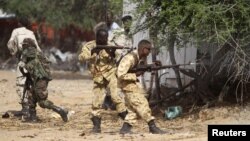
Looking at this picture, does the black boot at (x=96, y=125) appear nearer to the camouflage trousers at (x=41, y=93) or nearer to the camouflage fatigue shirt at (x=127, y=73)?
the camouflage fatigue shirt at (x=127, y=73)

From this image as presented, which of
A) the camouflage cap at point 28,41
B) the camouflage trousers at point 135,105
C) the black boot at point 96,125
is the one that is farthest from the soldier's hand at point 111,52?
the camouflage cap at point 28,41

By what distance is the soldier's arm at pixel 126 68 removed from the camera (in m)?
8.88

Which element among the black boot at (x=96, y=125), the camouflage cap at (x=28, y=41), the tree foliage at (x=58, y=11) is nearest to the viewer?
the black boot at (x=96, y=125)

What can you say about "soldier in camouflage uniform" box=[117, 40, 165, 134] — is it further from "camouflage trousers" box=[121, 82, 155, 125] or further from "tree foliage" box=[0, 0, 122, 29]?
"tree foliage" box=[0, 0, 122, 29]

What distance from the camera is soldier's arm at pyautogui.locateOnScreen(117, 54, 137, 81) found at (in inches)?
350

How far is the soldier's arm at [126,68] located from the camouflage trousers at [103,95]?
0.77 meters

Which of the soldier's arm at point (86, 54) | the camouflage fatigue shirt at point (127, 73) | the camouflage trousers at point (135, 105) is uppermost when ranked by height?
the soldier's arm at point (86, 54)

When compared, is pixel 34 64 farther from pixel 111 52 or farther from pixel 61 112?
pixel 111 52

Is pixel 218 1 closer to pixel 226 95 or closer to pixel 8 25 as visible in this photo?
pixel 226 95

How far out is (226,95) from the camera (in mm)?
11180

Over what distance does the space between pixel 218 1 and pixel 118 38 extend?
7.53 feet

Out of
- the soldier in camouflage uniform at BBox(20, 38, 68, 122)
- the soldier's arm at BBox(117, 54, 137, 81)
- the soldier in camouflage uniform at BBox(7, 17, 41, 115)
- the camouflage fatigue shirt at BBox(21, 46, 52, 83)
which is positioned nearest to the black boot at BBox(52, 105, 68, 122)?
the soldier in camouflage uniform at BBox(20, 38, 68, 122)

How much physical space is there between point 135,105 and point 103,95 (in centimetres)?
86

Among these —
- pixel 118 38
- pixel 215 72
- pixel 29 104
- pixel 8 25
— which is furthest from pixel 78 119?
pixel 8 25
